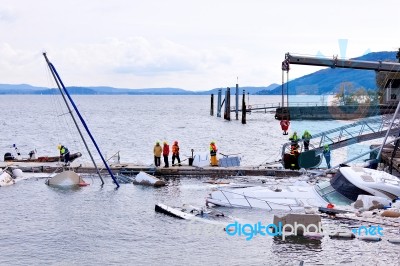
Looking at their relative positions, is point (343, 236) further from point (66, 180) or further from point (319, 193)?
point (66, 180)

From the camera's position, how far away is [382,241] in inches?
1045

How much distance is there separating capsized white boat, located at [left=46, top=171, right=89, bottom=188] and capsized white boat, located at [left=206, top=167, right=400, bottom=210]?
9.73 m

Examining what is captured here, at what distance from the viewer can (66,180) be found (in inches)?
1559

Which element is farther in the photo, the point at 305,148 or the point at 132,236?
the point at 305,148

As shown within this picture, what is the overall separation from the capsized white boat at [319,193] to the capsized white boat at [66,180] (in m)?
9.73

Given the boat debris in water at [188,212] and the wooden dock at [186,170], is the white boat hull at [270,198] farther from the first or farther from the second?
the wooden dock at [186,170]

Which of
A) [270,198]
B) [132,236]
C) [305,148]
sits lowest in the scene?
[132,236]

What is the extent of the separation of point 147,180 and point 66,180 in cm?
447

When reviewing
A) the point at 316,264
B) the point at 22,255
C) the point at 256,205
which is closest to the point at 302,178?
the point at 256,205

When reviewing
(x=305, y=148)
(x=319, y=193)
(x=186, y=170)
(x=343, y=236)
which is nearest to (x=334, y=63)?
(x=305, y=148)

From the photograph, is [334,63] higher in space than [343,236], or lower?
higher

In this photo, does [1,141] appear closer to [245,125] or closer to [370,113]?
[245,125]

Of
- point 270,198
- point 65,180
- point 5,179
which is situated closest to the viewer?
point 270,198

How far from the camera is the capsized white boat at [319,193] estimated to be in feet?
102
